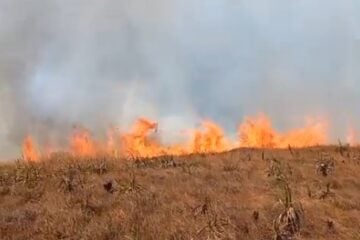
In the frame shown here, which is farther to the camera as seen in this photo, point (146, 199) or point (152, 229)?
point (146, 199)

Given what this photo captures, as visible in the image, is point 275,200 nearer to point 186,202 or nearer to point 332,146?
point 186,202

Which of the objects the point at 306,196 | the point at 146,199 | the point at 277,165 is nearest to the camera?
the point at 146,199

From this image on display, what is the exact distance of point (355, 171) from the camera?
26.5 meters

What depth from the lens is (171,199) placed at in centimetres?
2039

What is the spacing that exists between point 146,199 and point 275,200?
4600 mm

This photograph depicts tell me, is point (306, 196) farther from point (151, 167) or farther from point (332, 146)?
point (332, 146)

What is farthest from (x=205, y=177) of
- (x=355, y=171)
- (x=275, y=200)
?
(x=355, y=171)

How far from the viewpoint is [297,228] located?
755 inches

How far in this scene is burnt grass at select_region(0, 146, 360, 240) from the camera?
60.6 ft

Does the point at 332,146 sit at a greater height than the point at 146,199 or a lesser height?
greater

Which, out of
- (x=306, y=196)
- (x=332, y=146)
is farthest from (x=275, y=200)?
(x=332, y=146)

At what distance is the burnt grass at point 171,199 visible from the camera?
18.5m

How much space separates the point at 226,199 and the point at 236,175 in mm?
2993

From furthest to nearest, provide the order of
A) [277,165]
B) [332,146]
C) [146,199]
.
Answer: [332,146], [277,165], [146,199]
